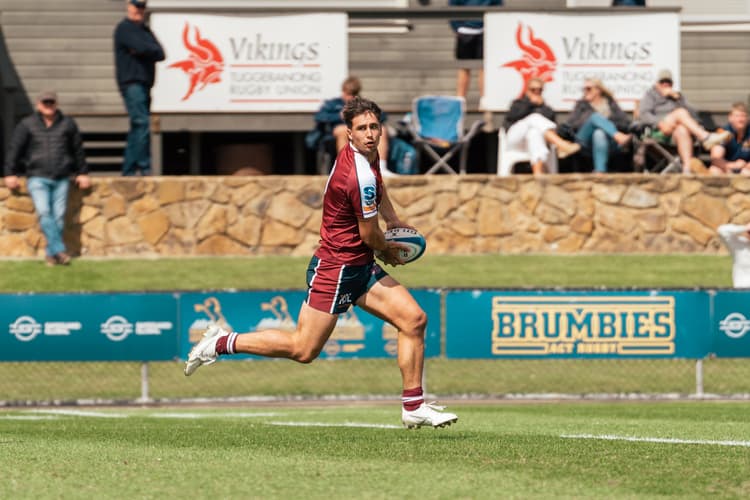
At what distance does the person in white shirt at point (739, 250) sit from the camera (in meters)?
16.8

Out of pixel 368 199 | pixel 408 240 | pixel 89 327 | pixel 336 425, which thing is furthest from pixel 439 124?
pixel 368 199

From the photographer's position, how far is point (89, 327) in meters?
15.8

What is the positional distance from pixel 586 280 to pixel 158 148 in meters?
6.42

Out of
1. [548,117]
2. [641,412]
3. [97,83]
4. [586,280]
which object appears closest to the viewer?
[641,412]

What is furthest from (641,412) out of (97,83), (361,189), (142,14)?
(97,83)

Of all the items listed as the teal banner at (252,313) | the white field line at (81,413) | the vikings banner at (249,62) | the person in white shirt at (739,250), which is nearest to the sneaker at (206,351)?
the white field line at (81,413)

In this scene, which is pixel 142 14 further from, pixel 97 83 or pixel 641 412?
pixel 641 412

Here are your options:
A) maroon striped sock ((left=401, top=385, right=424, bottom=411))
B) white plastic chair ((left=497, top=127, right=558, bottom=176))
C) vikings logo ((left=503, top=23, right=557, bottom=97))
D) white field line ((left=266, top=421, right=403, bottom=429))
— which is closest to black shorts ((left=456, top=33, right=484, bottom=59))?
vikings logo ((left=503, top=23, right=557, bottom=97))

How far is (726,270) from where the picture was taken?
62.1ft

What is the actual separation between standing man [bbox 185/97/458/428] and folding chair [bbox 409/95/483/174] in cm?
1080

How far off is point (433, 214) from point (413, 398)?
10.0 metres

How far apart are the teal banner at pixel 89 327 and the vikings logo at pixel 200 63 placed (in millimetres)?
5525

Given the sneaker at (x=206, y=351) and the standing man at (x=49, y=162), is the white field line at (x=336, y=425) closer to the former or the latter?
the sneaker at (x=206, y=351)

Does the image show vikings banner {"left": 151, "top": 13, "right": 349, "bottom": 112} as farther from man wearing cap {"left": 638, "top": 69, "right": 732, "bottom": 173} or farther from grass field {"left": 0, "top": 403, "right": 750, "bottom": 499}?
grass field {"left": 0, "top": 403, "right": 750, "bottom": 499}
